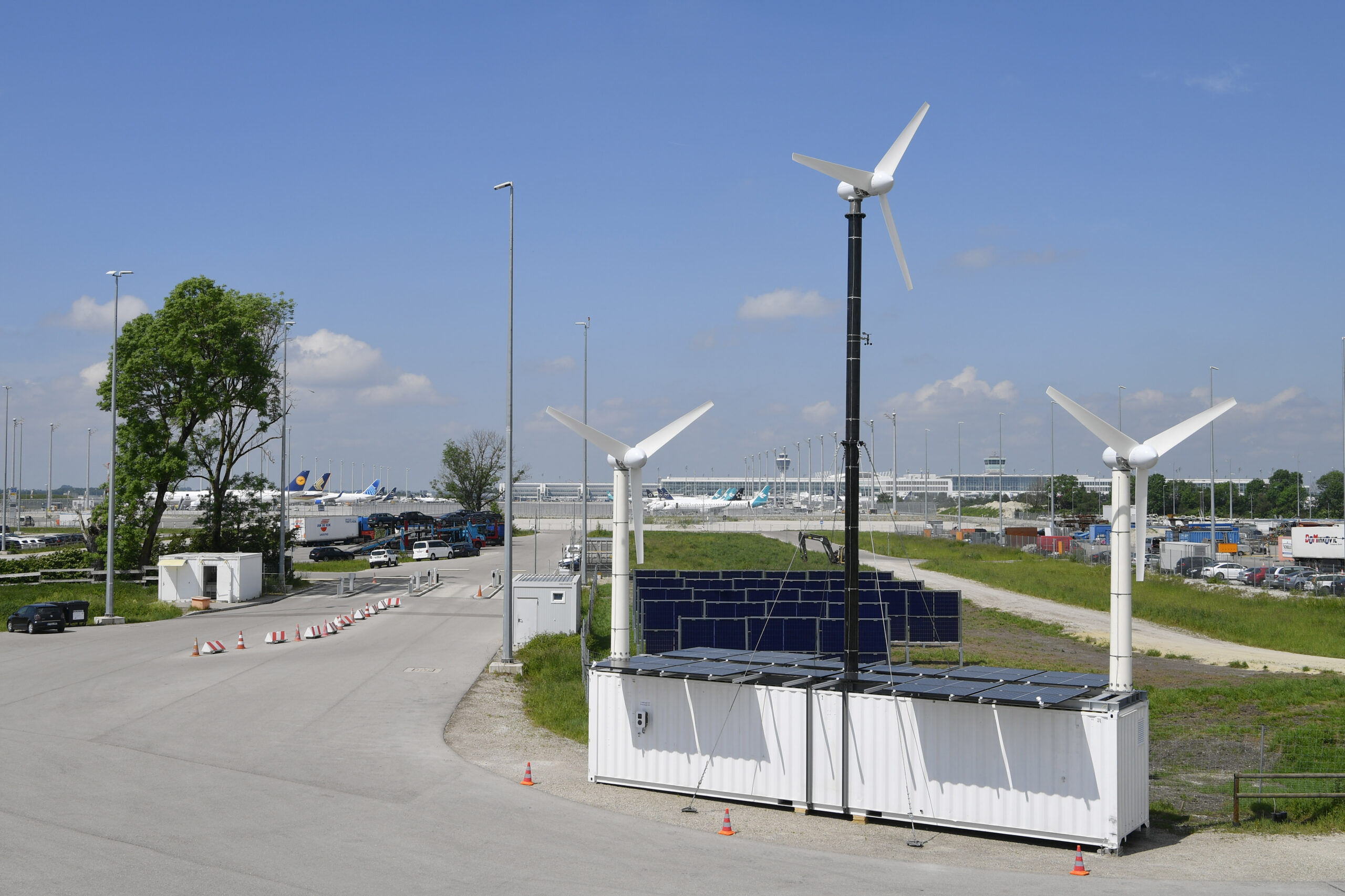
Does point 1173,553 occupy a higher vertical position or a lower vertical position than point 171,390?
lower

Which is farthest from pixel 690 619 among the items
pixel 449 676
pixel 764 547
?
pixel 764 547

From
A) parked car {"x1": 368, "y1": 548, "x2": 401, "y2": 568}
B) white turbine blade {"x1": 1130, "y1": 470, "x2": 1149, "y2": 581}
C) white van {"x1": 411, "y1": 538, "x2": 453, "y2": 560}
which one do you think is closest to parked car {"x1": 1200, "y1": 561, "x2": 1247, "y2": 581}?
parked car {"x1": 368, "y1": 548, "x2": 401, "y2": 568}

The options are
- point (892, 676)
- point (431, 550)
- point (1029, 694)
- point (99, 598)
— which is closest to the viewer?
point (1029, 694)

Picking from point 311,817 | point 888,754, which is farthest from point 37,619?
point 888,754

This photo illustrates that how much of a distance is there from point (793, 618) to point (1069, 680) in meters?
16.5

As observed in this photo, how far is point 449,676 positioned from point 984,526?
12774 cm

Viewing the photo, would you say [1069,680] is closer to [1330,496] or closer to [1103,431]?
[1103,431]

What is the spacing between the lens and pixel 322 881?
485 inches

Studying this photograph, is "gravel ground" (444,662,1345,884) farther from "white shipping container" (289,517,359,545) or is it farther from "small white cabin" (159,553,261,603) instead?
"white shipping container" (289,517,359,545)

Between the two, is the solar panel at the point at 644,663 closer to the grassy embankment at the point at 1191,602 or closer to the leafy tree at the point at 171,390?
the grassy embankment at the point at 1191,602

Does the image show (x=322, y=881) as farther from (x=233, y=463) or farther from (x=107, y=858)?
(x=233, y=463)

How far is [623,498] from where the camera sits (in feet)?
63.4

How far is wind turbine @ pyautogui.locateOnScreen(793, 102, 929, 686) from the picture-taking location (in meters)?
16.7

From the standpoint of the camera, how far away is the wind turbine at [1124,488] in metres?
15.7
